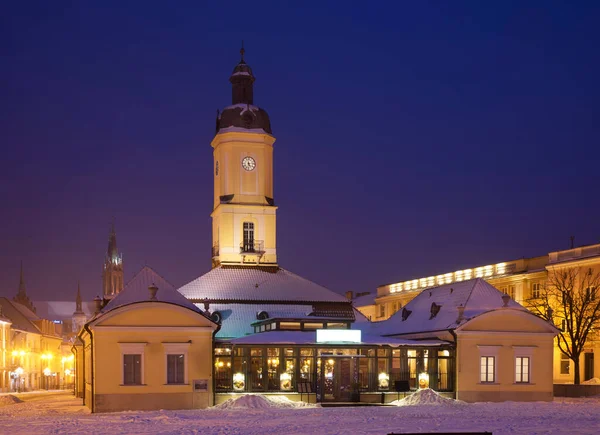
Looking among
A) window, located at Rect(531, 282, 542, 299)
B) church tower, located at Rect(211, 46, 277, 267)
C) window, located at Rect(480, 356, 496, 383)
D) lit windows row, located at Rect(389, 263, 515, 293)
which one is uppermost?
church tower, located at Rect(211, 46, 277, 267)

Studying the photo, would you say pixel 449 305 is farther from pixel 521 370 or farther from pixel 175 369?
pixel 175 369

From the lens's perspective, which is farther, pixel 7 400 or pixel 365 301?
pixel 365 301

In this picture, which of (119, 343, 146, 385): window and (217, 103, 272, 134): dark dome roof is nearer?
(119, 343, 146, 385): window

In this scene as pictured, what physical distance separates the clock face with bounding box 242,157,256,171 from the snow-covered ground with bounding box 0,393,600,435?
2393 cm

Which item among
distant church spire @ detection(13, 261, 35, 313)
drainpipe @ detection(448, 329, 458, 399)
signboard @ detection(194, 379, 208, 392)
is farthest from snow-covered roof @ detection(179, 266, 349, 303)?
distant church spire @ detection(13, 261, 35, 313)

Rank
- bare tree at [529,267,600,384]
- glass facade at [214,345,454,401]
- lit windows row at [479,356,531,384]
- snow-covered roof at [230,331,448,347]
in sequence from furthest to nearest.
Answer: bare tree at [529,267,600,384] → lit windows row at [479,356,531,384] → snow-covered roof at [230,331,448,347] → glass facade at [214,345,454,401]

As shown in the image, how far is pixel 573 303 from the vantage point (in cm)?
6450

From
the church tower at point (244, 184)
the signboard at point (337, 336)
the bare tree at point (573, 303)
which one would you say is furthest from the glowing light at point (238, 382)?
the bare tree at point (573, 303)

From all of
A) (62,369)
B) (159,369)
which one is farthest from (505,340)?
(62,369)

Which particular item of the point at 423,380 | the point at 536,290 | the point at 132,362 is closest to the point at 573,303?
the point at 536,290

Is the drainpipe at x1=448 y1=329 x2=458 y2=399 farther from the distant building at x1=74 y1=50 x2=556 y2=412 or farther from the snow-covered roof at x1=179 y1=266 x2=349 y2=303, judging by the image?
the snow-covered roof at x1=179 y1=266 x2=349 y2=303

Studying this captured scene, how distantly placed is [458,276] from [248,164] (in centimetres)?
2828

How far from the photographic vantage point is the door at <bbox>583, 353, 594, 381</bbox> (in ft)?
222

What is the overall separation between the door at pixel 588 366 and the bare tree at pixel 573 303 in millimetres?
1876
